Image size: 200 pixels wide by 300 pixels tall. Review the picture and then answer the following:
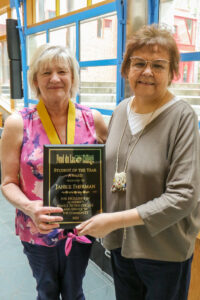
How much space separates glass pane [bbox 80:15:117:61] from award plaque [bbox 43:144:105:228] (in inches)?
112

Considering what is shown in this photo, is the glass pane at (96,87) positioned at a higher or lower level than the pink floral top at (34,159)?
higher

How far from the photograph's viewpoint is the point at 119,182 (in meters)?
1.14

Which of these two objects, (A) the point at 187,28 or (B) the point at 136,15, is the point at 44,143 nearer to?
(B) the point at 136,15

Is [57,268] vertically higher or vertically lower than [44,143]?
lower

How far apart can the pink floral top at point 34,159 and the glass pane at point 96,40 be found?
2.60m

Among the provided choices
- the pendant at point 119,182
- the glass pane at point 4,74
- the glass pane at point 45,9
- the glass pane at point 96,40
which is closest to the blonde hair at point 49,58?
the pendant at point 119,182

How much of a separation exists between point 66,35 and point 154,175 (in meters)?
3.70

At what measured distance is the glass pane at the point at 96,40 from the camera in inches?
145

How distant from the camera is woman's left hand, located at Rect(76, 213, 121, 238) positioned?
1.03m

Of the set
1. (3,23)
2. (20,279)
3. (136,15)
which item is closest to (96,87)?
(136,15)

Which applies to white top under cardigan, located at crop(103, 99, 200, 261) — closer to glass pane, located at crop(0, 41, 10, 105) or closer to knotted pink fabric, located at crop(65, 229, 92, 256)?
Answer: knotted pink fabric, located at crop(65, 229, 92, 256)

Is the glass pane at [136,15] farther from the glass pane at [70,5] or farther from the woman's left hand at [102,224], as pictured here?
the woman's left hand at [102,224]

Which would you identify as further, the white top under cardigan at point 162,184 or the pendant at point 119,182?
the pendant at point 119,182

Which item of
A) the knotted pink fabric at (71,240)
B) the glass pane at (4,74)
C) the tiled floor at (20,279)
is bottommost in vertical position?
the tiled floor at (20,279)
